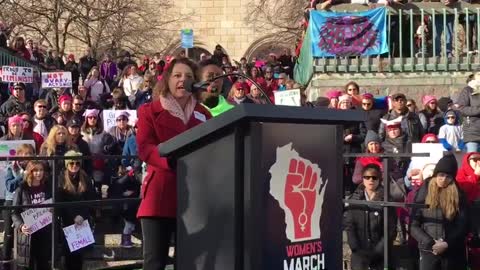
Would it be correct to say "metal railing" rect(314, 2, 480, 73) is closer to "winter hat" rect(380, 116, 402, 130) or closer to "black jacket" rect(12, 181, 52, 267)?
"winter hat" rect(380, 116, 402, 130)

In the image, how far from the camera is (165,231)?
4594mm

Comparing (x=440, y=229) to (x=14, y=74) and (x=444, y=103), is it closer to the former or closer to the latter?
(x=444, y=103)

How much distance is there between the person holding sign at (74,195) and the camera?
8.81m

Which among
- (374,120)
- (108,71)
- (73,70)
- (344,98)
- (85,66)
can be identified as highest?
(85,66)

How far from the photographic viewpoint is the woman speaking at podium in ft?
14.8

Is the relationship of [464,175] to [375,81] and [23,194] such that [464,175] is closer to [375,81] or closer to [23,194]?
[23,194]

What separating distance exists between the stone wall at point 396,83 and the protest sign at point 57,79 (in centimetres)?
469

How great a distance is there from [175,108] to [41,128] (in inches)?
310

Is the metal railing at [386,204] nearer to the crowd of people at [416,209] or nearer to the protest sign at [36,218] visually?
the crowd of people at [416,209]

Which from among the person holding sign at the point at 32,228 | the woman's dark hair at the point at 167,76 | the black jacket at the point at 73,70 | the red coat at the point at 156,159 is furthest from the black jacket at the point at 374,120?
the black jacket at the point at 73,70

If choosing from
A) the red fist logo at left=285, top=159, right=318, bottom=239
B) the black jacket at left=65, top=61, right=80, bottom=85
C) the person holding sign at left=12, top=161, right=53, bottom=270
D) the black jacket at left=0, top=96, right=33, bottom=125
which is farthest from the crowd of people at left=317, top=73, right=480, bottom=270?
the black jacket at left=65, top=61, right=80, bottom=85

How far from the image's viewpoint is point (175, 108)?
4.66 meters

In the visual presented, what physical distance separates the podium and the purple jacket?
16889 millimetres

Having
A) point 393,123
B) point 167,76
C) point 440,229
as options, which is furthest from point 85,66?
point 167,76
